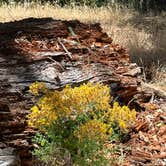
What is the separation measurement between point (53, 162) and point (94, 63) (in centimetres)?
153

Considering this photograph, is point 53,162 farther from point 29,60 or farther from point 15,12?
point 15,12

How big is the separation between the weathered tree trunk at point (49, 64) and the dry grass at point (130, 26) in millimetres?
1137

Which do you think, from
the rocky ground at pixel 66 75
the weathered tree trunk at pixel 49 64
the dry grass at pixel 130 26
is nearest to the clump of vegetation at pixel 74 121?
the rocky ground at pixel 66 75

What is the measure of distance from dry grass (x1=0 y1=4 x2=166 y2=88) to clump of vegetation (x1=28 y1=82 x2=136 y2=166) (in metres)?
2.65

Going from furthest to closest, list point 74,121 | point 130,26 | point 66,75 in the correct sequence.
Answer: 1. point 130,26
2. point 66,75
3. point 74,121

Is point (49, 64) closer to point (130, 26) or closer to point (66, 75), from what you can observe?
point (66, 75)

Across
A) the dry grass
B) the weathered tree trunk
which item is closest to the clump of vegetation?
the weathered tree trunk

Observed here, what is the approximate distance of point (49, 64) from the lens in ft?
15.1

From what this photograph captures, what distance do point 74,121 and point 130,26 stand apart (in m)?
6.44

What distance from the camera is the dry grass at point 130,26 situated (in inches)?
289

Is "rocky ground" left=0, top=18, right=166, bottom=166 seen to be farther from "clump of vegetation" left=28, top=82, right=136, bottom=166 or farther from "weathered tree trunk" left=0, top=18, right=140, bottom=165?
"clump of vegetation" left=28, top=82, right=136, bottom=166

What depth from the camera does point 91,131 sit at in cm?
320

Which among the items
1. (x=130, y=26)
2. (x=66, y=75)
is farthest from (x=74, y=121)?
(x=130, y=26)

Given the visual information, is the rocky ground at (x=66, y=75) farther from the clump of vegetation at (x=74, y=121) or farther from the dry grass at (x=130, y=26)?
the dry grass at (x=130, y=26)
